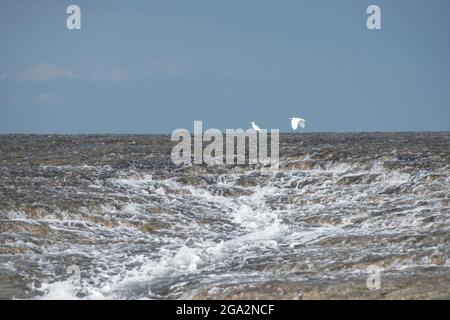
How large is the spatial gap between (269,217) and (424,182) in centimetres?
890

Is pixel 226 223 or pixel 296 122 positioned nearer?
pixel 226 223

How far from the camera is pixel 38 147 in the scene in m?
54.2

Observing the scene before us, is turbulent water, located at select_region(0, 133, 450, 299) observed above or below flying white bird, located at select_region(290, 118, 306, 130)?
below

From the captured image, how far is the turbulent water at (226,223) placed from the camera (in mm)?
23094

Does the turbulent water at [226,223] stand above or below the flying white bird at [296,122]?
below

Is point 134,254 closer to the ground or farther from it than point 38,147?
closer to the ground

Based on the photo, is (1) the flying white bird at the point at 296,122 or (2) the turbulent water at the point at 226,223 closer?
(2) the turbulent water at the point at 226,223

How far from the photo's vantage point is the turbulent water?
23.1m

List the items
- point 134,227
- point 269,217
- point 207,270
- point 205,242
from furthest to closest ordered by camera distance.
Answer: point 269,217 → point 134,227 → point 205,242 → point 207,270

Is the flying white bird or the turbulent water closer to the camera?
the turbulent water

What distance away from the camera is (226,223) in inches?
1363
